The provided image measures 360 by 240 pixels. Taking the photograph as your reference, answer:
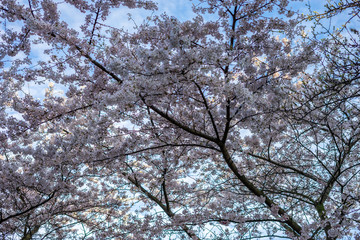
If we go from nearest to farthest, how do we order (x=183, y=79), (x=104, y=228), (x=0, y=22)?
(x=183, y=79) → (x=0, y=22) → (x=104, y=228)

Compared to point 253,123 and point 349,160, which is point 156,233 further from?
point 349,160

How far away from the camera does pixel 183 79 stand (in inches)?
145

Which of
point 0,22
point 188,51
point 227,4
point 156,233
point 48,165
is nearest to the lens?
point 188,51

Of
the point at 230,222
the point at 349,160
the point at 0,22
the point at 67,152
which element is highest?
the point at 0,22

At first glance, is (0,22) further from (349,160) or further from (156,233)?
(349,160)

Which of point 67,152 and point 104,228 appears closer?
point 67,152

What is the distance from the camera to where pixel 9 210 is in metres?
8.32

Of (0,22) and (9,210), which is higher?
(0,22)

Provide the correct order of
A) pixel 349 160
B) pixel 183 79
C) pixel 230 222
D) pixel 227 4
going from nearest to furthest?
1. pixel 183 79
2. pixel 227 4
3. pixel 230 222
4. pixel 349 160

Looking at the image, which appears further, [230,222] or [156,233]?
[156,233]

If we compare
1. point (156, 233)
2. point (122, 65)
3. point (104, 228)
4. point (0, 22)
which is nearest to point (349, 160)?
point (156, 233)

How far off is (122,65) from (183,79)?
860 millimetres

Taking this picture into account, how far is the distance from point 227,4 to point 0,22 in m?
4.18

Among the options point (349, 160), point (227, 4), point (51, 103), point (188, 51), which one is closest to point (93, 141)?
point (51, 103)
